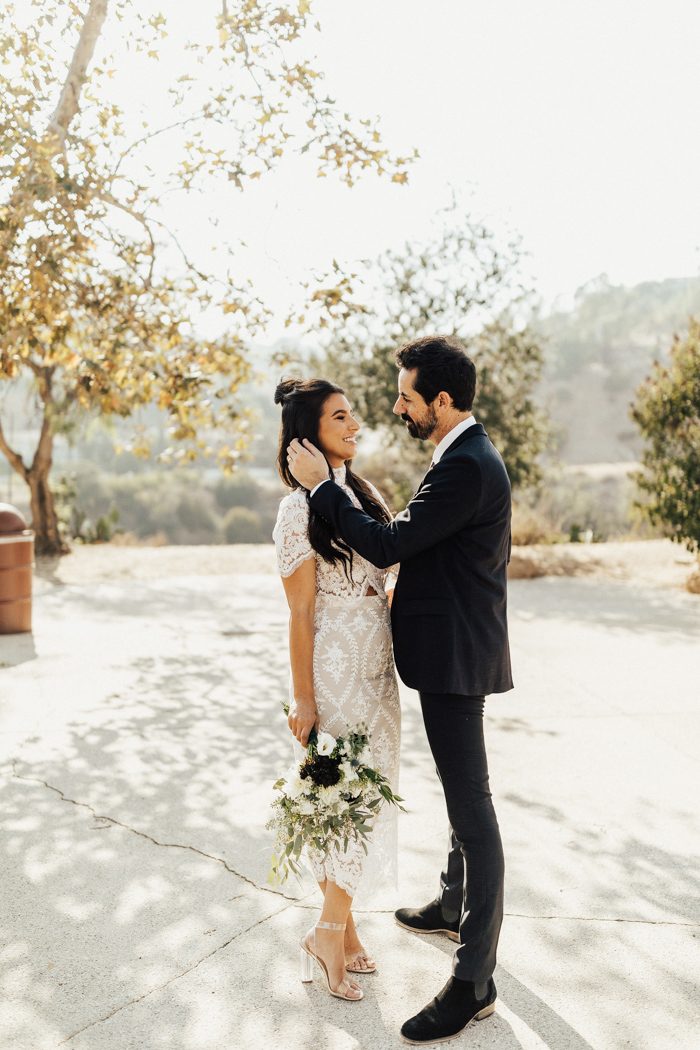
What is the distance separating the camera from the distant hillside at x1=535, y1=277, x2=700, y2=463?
64062 mm

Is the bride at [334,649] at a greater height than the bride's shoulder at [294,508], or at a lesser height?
lesser

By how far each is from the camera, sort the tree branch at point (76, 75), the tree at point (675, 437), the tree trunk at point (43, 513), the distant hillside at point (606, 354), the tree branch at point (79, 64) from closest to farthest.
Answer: the tree branch at point (76, 75), the tree branch at point (79, 64), the tree at point (675, 437), the tree trunk at point (43, 513), the distant hillside at point (606, 354)

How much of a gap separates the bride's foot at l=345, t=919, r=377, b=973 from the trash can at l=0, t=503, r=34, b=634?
20.4 feet

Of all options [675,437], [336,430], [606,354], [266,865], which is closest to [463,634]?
[336,430]

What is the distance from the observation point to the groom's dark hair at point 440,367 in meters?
2.78

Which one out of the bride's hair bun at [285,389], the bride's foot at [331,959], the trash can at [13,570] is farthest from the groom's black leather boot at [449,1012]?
the trash can at [13,570]

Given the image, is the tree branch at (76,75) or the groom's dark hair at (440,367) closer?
the groom's dark hair at (440,367)

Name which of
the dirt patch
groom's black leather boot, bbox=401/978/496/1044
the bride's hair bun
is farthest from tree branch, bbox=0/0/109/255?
the dirt patch

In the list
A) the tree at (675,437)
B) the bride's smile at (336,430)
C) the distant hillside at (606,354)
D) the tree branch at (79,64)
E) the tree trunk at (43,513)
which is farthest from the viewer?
the distant hillside at (606,354)

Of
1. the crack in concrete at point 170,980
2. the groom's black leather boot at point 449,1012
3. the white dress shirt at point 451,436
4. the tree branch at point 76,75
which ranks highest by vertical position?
the tree branch at point 76,75

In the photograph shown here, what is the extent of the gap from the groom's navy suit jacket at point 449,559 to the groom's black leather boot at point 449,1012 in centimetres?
84

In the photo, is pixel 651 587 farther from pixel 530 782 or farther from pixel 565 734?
pixel 530 782

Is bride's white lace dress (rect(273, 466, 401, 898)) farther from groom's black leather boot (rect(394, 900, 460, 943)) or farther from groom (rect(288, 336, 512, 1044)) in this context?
groom's black leather boot (rect(394, 900, 460, 943))

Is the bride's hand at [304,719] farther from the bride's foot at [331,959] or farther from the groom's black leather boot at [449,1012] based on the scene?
the groom's black leather boot at [449,1012]
